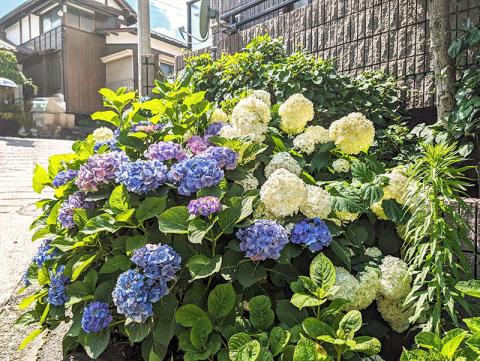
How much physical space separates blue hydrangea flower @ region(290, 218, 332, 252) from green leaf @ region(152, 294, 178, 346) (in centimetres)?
46

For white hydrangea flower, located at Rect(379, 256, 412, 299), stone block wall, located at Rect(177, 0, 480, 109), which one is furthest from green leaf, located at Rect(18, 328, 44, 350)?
stone block wall, located at Rect(177, 0, 480, 109)

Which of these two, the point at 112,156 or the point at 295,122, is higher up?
the point at 295,122

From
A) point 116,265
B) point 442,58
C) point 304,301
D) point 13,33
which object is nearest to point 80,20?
point 13,33

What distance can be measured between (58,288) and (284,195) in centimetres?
92

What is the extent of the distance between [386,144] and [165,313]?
203 centimetres

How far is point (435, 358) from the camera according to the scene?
0.94m

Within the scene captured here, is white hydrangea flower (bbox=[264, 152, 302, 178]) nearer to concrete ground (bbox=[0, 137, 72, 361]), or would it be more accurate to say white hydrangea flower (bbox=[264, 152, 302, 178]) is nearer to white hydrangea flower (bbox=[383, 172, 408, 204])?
white hydrangea flower (bbox=[383, 172, 408, 204])

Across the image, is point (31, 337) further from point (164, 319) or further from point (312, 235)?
point (312, 235)

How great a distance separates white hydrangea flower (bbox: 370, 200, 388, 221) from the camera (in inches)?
60.7

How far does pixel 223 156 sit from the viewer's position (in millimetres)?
1528

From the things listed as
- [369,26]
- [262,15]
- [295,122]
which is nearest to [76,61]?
[262,15]

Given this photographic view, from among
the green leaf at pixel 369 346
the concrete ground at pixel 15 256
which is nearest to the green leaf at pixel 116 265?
the concrete ground at pixel 15 256

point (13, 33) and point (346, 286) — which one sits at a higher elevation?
point (13, 33)

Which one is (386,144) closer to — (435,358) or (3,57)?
(435,358)
